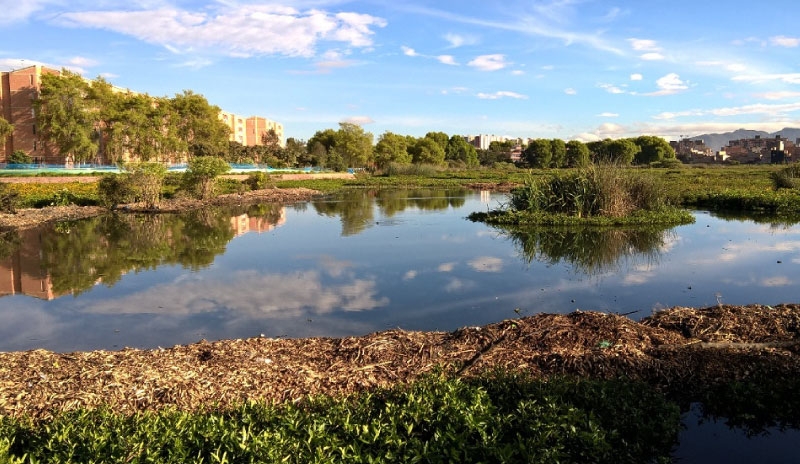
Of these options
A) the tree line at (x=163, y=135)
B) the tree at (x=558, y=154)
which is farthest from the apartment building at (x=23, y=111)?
the tree at (x=558, y=154)

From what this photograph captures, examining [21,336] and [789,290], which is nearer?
[21,336]

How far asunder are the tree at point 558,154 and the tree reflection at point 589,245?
4114 inches

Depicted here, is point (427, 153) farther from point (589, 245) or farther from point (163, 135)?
point (589, 245)

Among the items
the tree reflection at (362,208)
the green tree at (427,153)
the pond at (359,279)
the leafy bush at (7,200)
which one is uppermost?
the green tree at (427,153)

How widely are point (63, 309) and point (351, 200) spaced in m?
27.8

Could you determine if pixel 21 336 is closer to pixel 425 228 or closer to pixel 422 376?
pixel 422 376

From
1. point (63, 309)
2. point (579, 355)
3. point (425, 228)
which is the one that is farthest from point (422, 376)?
point (425, 228)

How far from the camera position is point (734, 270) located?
1270 cm

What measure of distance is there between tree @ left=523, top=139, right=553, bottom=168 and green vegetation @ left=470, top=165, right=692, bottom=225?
95534 millimetres

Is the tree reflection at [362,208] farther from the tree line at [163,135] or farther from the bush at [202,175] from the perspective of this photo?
the tree line at [163,135]

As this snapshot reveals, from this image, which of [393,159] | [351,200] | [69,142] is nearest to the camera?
[351,200]

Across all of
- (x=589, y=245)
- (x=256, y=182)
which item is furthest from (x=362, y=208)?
(x=589, y=245)

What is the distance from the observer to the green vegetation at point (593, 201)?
69.2ft

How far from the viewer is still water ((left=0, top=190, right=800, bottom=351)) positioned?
8867 millimetres
